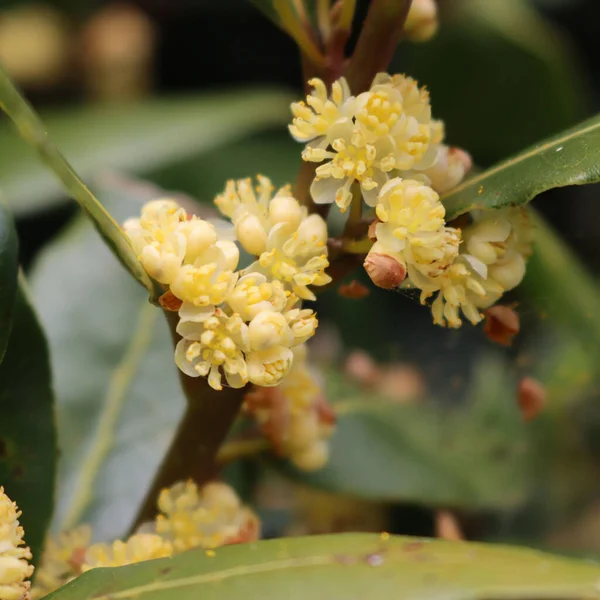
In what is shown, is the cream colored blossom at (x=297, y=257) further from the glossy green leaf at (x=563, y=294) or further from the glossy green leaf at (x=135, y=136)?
the glossy green leaf at (x=135, y=136)

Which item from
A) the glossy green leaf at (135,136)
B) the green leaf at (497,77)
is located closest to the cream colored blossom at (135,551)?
the glossy green leaf at (135,136)

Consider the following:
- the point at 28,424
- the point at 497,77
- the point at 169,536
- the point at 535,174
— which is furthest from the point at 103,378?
the point at 497,77

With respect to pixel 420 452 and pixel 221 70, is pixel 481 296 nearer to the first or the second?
pixel 420 452

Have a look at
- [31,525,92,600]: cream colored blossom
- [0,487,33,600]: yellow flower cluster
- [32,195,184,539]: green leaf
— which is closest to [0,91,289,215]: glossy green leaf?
[32,195,184,539]: green leaf

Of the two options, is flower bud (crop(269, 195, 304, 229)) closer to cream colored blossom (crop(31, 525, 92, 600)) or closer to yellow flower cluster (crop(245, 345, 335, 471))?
yellow flower cluster (crop(245, 345, 335, 471))

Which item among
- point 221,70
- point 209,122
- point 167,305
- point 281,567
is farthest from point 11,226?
point 221,70

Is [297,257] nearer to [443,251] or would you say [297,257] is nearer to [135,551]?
[443,251]
